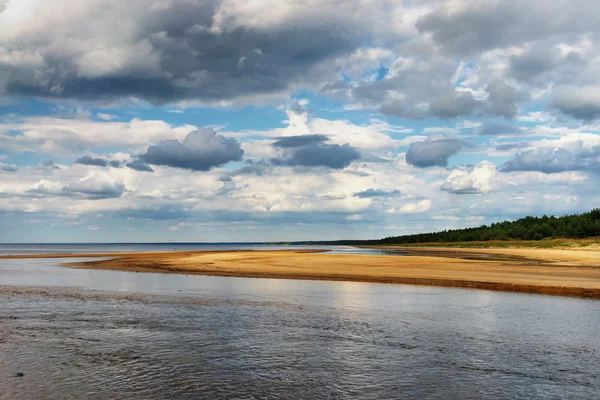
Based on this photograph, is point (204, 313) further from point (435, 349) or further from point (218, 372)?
point (435, 349)

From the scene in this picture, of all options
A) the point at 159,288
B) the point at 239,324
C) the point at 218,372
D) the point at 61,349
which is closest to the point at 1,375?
the point at 61,349

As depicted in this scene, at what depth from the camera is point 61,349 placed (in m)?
15.3

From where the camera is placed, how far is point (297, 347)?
1583 cm

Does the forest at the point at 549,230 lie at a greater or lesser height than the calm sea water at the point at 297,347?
greater

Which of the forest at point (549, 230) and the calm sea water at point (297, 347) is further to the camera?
the forest at point (549, 230)

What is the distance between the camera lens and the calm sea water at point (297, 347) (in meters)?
11.8

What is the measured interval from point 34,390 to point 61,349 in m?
4.23

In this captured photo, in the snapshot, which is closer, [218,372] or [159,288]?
[218,372]

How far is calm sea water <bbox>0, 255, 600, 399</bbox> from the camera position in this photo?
11.8m

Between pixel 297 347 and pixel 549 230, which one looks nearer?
pixel 297 347

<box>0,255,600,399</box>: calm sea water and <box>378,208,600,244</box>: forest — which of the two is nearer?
<box>0,255,600,399</box>: calm sea water

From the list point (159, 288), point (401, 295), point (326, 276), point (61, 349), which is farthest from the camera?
point (326, 276)

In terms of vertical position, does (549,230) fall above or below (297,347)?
above

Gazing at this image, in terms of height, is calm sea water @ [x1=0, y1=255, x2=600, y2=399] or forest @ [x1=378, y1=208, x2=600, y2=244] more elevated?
forest @ [x1=378, y1=208, x2=600, y2=244]
